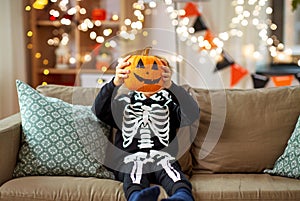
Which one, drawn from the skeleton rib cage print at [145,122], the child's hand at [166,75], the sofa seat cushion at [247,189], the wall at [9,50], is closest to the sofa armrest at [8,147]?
the skeleton rib cage print at [145,122]

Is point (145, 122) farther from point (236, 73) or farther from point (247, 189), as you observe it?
point (236, 73)

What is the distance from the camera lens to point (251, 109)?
2699 mm

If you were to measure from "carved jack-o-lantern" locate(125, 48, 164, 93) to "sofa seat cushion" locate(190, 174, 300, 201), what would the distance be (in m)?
0.50

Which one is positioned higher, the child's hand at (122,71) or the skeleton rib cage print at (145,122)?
the child's hand at (122,71)

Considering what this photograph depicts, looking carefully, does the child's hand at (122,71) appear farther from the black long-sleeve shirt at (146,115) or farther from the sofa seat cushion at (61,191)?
the sofa seat cushion at (61,191)

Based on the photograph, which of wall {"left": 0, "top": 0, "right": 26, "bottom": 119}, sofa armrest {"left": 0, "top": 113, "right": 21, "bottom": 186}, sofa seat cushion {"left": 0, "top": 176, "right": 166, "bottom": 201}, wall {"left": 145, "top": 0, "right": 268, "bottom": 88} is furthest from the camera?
wall {"left": 145, "top": 0, "right": 268, "bottom": 88}

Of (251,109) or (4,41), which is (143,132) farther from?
(4,41)

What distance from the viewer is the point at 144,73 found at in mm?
2295

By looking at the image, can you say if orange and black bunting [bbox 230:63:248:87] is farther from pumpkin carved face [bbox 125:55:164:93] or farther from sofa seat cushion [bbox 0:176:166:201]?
sofa seat cushion [bbox 0:176:166:201]

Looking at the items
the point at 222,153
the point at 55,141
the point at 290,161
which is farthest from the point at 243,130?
the point at 55,141

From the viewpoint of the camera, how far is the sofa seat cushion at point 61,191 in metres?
2.27

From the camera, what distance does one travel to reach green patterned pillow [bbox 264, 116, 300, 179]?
2459 mm

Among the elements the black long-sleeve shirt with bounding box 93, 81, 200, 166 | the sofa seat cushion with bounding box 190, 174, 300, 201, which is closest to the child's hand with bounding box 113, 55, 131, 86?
the black long-sleeve shirt with bounding box 93, 81, 200, 166

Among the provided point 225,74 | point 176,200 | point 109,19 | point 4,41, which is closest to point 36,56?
point 4,41
